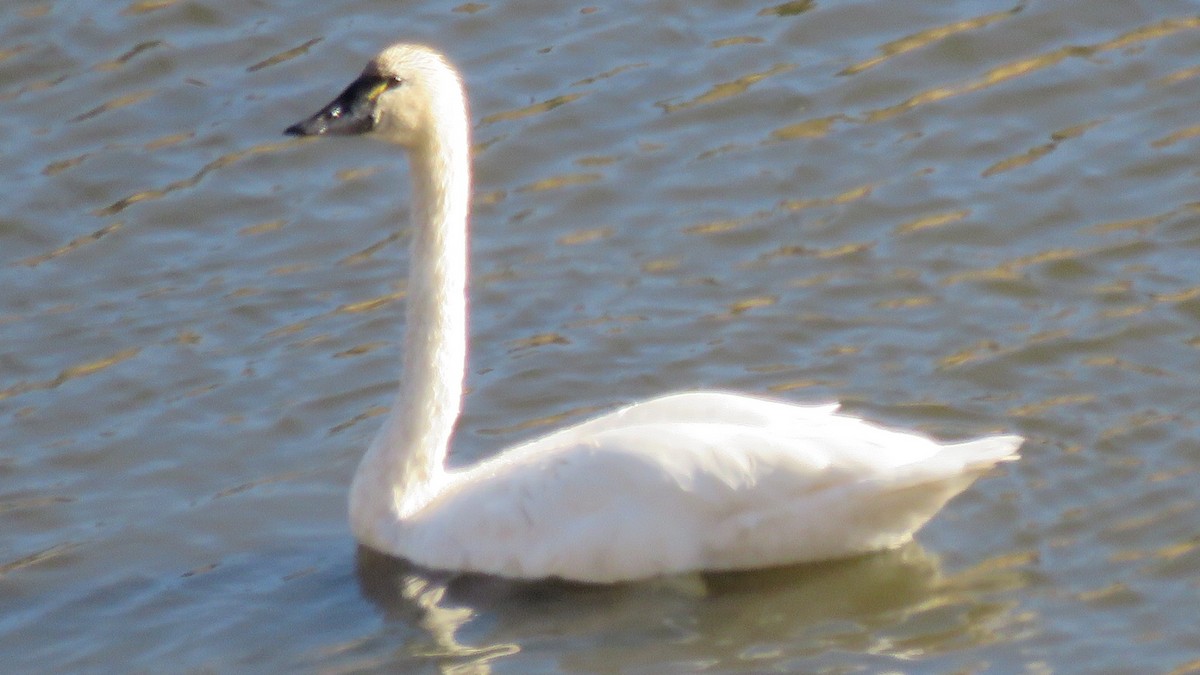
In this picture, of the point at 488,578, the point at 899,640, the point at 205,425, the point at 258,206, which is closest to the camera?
the point at 899,640

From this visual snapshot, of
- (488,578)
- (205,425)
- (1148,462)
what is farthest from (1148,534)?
(205,425)

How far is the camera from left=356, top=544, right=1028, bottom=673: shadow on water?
742 centimetres

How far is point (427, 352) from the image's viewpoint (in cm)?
845

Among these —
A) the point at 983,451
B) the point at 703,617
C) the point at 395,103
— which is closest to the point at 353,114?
the point at 395,103

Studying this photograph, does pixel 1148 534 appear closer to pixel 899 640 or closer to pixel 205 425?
pixel 899 640

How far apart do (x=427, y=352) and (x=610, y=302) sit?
186 centimetres

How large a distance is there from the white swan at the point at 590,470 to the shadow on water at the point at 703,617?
0.24 ft

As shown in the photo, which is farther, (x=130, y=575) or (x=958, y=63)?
(x=958, y=63)

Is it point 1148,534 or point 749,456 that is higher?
point 749,456

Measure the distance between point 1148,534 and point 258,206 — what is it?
5.16m

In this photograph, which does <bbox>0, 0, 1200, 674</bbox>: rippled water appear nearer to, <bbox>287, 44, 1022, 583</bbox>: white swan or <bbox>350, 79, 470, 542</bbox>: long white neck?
<bbox>287, 44, 1022, 583</bbox>: white swan

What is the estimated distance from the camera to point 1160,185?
10.7 m

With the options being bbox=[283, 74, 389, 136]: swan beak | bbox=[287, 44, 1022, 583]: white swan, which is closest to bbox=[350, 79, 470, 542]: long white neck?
bbox=[287, 44, 1022, 583]: white swan

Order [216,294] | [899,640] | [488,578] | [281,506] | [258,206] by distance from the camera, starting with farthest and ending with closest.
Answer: [258,206] < [216,294] < [281,506] < [488,578] < [899,640]
